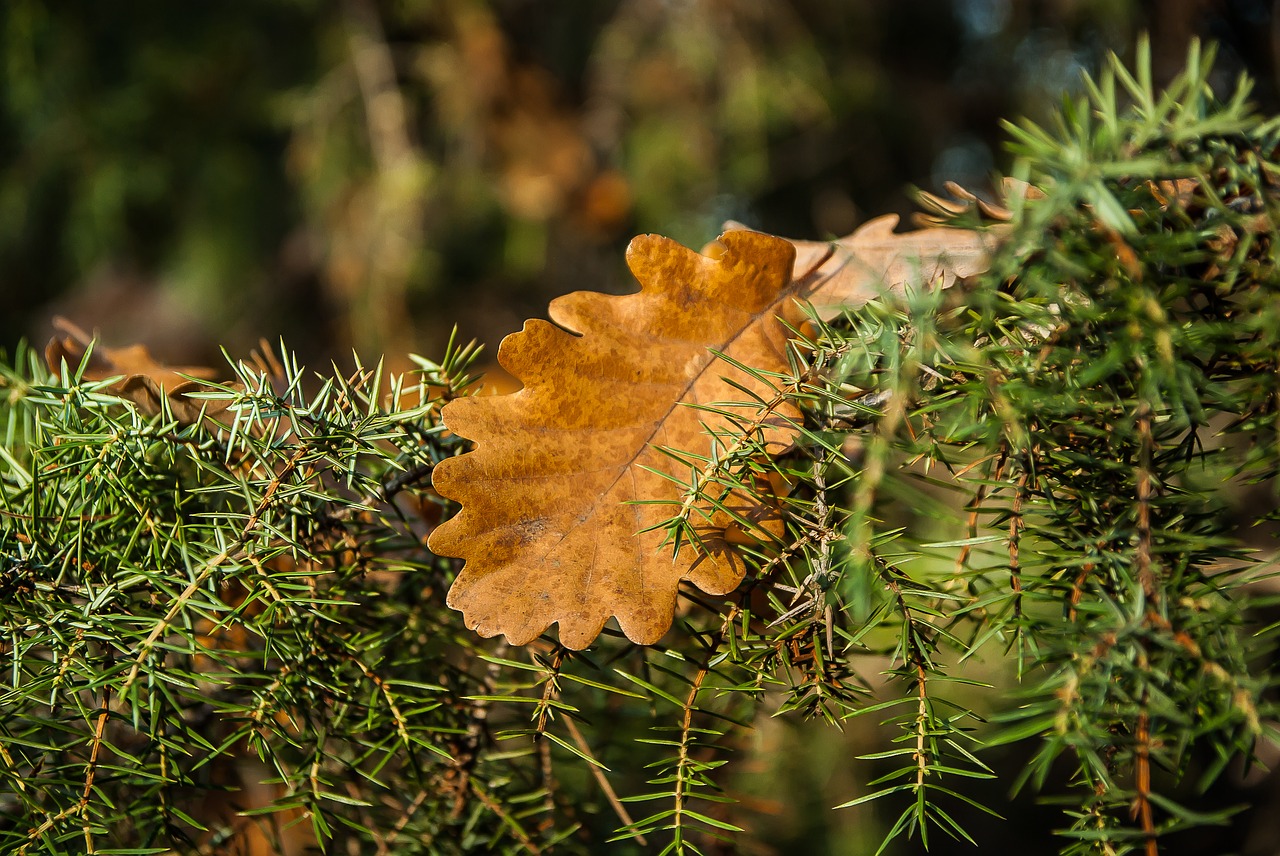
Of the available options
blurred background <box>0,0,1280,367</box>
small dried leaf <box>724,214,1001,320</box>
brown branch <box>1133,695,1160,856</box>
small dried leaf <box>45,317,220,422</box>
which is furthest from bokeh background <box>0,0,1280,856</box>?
brown branch <box>1133,695,1160,856</box>

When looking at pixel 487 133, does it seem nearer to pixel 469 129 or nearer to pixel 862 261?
pixel 469 129

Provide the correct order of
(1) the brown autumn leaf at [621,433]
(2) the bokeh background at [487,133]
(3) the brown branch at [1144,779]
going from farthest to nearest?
(2) the bokeh background at [487,133], (1) the brown autumn leaf at [621,433], (3) the brown branch at [1144,779]

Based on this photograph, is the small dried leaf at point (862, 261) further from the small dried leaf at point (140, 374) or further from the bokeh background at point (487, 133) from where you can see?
the bokeh background at point (487, 133)

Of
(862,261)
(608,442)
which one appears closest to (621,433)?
(608,442)

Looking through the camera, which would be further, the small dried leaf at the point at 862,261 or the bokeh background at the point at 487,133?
the bokeh background at the point at 487,133

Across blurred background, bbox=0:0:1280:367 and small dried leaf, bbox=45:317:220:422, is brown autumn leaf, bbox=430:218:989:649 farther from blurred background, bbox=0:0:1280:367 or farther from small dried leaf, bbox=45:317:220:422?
blurred background, bbox=0:0:1280:367

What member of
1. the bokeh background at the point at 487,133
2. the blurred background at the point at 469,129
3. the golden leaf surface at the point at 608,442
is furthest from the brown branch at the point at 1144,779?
the blurred background at the point at 469,129
